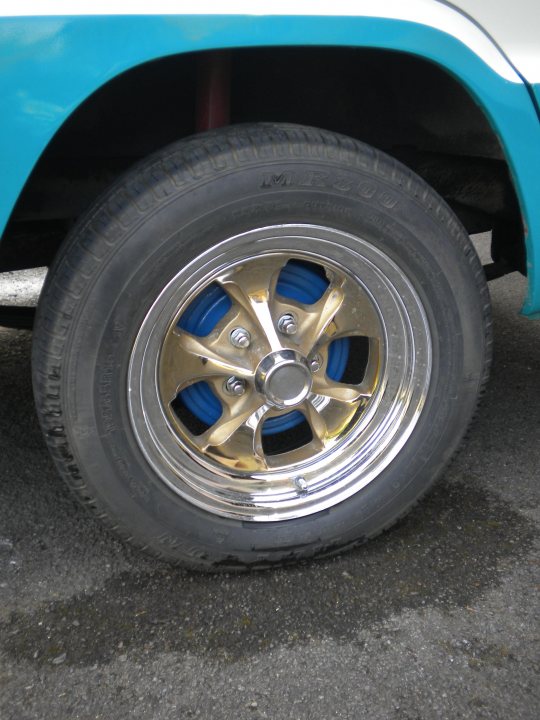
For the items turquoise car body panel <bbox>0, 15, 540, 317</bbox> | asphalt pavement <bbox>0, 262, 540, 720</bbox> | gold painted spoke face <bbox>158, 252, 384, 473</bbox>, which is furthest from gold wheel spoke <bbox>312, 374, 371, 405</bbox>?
turquoise car body panel <bbox>0, 15, 540, 317</bbox>

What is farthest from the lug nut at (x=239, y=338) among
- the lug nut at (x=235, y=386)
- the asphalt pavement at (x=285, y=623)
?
the asphalt pavement at (x=285, y=623)

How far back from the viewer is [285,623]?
1.77 m

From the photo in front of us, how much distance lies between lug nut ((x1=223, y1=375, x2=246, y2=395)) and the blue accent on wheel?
0.12 m

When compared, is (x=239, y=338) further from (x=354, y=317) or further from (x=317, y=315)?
(x=354, y=317)

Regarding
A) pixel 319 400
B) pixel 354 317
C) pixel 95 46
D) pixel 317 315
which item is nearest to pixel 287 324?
pixel 317 315

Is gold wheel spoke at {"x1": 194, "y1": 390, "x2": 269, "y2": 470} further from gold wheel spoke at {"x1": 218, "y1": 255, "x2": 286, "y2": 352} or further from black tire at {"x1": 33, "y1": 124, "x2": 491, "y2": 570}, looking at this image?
gold wheel spoke at {"x1": 218, "y1": 255, "x2": 286, "y2": 352}

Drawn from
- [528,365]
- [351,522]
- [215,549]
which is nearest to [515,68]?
[351,522]

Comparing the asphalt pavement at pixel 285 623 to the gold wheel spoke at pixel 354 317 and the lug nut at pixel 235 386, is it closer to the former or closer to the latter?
the lug nut at pixel 235 386

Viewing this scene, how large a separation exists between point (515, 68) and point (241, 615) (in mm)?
1519

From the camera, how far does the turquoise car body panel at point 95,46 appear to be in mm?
1348

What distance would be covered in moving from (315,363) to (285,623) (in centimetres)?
72

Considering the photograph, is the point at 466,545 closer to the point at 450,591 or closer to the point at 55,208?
the point at 450,591

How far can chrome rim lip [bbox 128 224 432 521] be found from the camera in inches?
67.7

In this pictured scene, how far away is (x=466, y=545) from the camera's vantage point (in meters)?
2.06
